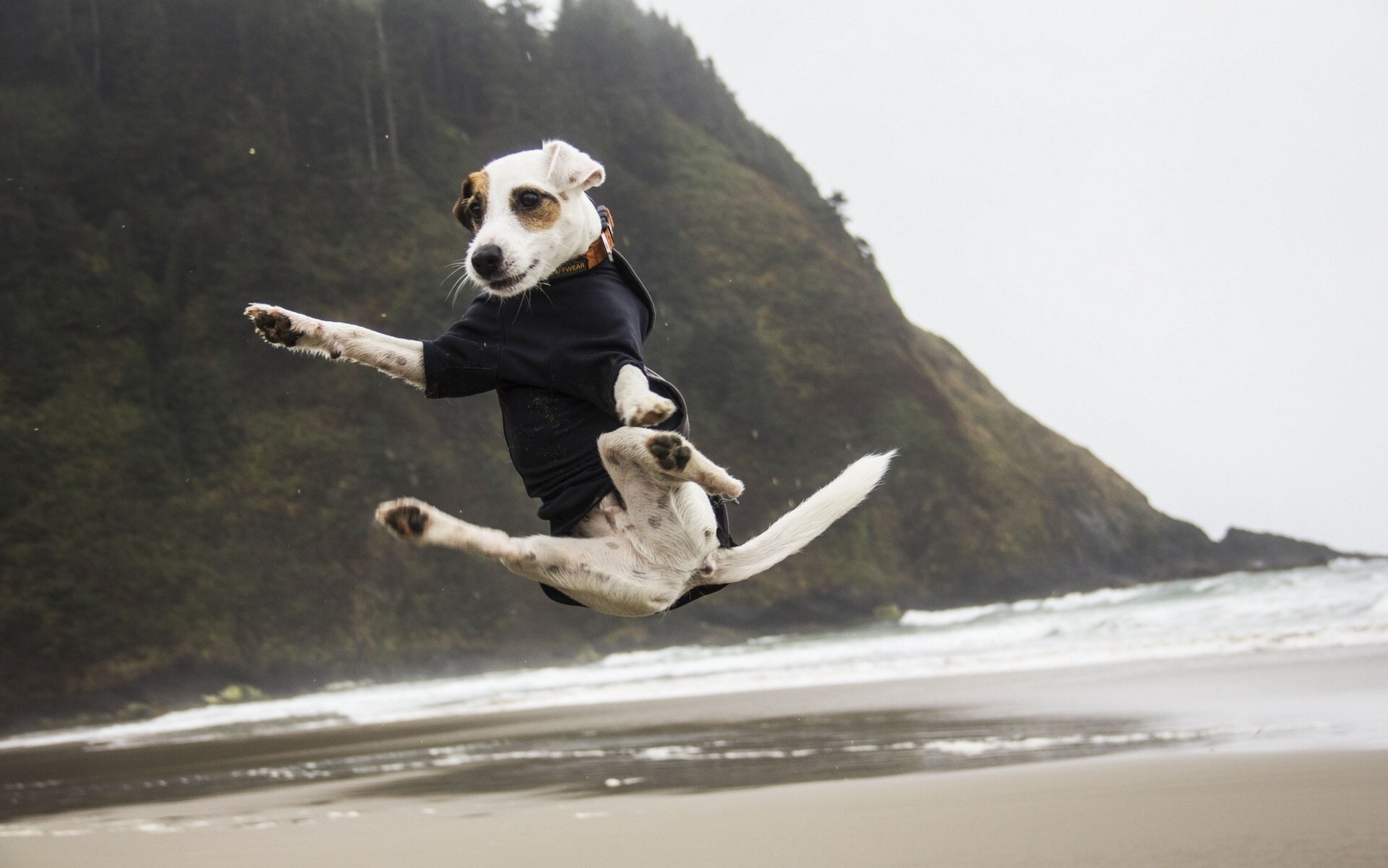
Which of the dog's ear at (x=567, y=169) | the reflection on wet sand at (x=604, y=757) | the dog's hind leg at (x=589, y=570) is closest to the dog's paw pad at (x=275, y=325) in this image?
the dog's hind leg at (x=589, y=570)

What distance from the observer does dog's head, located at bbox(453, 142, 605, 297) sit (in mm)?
3377

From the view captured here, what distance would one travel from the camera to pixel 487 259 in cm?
334

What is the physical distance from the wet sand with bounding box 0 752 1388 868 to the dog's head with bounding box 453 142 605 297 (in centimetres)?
331

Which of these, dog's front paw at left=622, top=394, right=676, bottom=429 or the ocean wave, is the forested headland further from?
dog's front paw at left=622, top=394, right=676, bottom=429

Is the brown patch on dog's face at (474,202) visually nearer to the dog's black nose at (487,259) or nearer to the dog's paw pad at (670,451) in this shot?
the dog's black nose at (487,259)

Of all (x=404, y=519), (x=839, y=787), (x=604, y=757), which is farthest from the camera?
(x=604, y=757)

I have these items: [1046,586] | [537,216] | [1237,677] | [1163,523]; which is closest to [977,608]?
[1046,586]

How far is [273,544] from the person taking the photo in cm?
3150

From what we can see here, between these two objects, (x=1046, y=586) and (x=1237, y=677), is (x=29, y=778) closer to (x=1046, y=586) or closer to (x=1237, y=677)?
(x=1237, y=677)

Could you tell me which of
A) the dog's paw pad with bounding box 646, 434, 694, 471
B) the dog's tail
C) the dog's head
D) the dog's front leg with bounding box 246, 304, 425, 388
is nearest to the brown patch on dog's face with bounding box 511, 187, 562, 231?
the dog's head

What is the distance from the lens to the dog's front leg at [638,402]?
317 centimetres

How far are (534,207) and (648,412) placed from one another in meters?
0.75

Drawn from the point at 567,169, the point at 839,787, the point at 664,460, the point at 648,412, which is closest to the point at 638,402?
the point at 648,412

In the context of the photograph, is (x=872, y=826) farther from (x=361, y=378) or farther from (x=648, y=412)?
(x=361, y=378)
